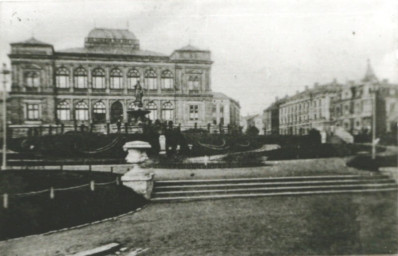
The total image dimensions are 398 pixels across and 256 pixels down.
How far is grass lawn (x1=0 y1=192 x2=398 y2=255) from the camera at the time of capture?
4484mm

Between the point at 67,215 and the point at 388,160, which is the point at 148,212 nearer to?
the point at 67,215

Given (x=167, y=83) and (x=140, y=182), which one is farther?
(x=167, y=83)

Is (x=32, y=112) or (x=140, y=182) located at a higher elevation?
(x=32, y=112)

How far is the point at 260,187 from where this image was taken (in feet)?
24.2

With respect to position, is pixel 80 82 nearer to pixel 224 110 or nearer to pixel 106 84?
pixel 106 84

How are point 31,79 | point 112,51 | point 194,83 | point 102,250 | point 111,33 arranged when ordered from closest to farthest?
point 102,250 < point 111,33 < point 31,79 < point 112,51 < point 194,83

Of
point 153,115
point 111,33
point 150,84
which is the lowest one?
point 153,115

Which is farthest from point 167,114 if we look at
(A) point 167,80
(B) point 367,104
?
(B) point 367,104

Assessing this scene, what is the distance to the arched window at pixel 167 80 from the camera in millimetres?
7086

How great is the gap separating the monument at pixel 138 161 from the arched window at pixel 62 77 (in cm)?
147

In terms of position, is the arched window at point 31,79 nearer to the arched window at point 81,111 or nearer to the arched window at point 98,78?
the arched window at point 81,111

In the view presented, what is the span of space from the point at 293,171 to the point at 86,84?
17.5 feet

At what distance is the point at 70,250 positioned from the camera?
4371 millimetres

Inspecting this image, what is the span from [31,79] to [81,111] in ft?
3.58
